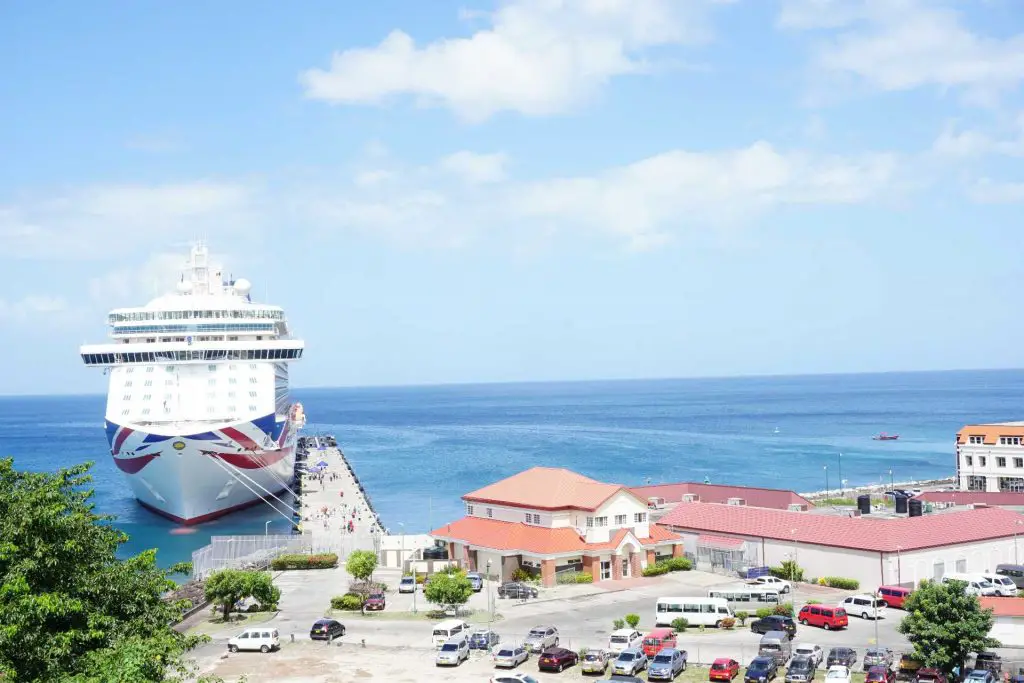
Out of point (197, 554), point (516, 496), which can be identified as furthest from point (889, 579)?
point (197, 554)

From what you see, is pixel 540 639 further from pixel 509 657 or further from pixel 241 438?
pixel 241 438

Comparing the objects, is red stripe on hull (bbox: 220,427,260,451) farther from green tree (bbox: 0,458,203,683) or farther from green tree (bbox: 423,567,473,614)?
green tree (bbox: 0,458,203,683)

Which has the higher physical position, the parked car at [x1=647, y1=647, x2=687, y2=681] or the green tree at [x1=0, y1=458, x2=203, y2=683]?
the green tree at [x1=0, y1=458, x2=203, y2=683]

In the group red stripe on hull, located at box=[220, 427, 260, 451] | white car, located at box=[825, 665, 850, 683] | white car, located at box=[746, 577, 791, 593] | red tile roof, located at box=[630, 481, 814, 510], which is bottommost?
white car, located at box=[746, 577, 791, 593]

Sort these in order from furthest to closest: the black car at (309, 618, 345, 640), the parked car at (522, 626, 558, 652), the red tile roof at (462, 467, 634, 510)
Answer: the red tile roof at (462, 467, 634, 510), the black car at (309, 618, 345, 640), the parked car at (522, 626, 558, 652)

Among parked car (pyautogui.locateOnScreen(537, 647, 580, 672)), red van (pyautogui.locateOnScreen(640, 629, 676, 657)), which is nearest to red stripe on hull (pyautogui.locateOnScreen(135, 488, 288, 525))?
parked car (pyautogui.locateOnScreen(537, 647, 580, 672))

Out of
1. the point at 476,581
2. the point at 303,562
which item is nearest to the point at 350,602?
the point at 476,581
